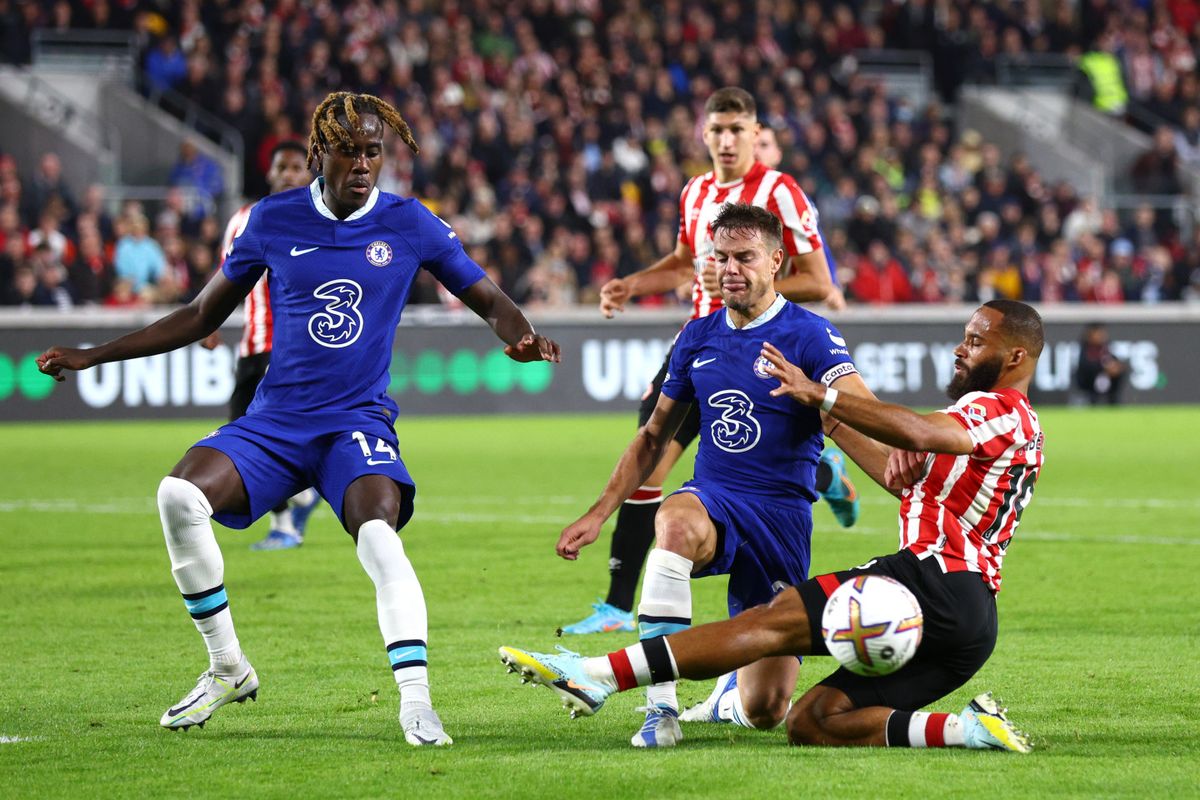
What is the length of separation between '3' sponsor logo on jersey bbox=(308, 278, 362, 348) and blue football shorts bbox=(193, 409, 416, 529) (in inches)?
9.5

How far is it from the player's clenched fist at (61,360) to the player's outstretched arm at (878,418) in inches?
92.2

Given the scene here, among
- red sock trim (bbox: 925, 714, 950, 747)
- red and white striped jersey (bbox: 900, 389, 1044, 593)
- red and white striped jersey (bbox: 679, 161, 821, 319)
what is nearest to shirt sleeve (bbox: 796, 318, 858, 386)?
red and white striped jersey (bbox: 900, 389, 1044, 593)

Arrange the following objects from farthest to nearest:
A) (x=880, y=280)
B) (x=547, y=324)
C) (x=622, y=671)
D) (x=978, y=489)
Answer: (x=880, y=280), (x=547, y=324), (x=978, y=489), (x=622, y=671)

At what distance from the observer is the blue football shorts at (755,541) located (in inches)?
224

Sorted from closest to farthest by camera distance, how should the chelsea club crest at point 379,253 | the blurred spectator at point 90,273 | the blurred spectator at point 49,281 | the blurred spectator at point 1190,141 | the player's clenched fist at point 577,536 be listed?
the player's clenched fist at point 577,536 → the chelsea club crest at point 379,253 → the blurred spectator at point 49,281 → the blurred spectator at point 90,273 → the blurred spectator at point 1190,141

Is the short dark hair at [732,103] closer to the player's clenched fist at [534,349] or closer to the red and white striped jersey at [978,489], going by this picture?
the player's clenched fist at [534,349]

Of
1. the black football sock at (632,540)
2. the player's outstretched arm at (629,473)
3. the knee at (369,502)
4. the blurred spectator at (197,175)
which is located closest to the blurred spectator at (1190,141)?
the blurred spectator at (197,175)

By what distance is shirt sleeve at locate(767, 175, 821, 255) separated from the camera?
27.2 feet

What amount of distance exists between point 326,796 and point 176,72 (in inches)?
869

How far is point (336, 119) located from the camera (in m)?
5.76

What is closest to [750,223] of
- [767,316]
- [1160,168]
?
[767,316]

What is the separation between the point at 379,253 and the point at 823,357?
1.50 m

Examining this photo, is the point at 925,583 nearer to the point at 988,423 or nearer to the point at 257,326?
the point at 988,423

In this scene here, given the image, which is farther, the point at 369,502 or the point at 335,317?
the point at 335,317
